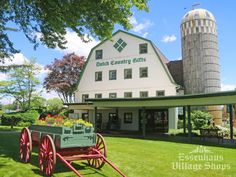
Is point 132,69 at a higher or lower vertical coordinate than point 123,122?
higher

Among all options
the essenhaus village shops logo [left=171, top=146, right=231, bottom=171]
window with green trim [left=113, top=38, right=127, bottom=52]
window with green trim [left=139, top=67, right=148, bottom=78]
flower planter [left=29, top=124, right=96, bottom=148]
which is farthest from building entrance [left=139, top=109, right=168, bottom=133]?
flower planter [left=29, top=124, right=96, bottom=148]

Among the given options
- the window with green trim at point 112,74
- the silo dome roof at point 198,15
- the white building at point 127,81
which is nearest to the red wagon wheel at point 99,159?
the white building at point 127,81

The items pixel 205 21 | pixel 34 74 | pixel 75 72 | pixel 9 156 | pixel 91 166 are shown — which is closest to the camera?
pixel 91 166

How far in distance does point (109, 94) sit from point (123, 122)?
3640 mm

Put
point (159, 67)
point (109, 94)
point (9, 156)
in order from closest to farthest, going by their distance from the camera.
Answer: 1. point (9, 156)
2. point (159, 67)
3. point (109, 94)

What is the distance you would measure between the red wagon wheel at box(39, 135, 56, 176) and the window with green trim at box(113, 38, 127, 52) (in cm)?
2418

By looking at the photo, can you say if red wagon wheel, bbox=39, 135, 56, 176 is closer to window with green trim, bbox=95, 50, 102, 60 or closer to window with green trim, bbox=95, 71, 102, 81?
window with green trim, bbox=95, 71, 102, 81

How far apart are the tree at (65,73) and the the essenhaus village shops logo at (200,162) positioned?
111ft

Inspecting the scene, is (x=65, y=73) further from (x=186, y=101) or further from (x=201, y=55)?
(x=186, y=101)

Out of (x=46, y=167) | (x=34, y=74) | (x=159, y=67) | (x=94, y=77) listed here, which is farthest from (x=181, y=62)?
(x=46, y=167)

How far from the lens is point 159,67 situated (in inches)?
1134

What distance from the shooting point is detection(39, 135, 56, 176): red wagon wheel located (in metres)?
7.62

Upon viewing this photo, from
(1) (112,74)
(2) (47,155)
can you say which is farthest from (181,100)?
(1) (112,74)

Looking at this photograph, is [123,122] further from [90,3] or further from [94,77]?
[90,3]
